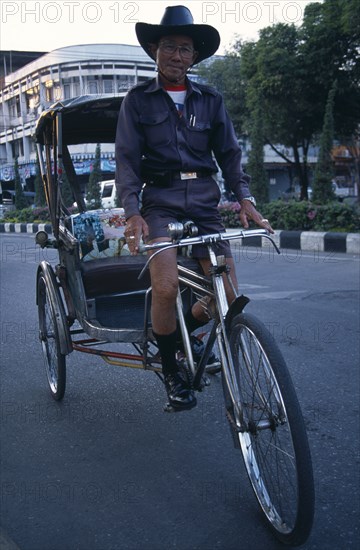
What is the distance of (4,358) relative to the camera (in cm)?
454

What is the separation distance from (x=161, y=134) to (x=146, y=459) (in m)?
1.41

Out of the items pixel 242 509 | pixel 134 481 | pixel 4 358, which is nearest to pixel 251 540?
pixel 242 509

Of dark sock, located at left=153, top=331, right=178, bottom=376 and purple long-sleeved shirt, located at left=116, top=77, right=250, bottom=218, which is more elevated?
purple long-sleeved shirt, located at left=116, top=77, right=250, bottom=218

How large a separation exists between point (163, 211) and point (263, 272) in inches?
231

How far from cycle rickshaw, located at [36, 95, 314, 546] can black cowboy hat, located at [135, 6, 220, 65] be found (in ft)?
2.78

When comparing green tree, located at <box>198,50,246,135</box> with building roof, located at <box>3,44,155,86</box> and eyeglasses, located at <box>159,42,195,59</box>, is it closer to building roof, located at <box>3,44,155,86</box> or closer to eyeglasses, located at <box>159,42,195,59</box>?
building roof, located at <box>3,44,155,86</box>

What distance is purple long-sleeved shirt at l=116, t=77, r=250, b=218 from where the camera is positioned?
8.84 feet

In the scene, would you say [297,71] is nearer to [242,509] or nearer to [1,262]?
[1,262]

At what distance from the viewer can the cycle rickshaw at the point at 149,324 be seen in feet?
6.77

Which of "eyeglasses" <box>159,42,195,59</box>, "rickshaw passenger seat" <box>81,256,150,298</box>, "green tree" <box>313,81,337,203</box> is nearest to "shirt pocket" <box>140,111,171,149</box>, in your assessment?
"eyeglasses" <box>159,42,195,59</box>

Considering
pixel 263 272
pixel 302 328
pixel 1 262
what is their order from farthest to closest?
pixel 1 262, pixel 263 272, pixel 302 328

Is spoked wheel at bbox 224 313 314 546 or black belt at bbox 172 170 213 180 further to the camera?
black belt at bbox 172 170 213 180

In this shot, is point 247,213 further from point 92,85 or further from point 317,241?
point 92,85

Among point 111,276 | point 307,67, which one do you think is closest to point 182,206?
point 111,276
